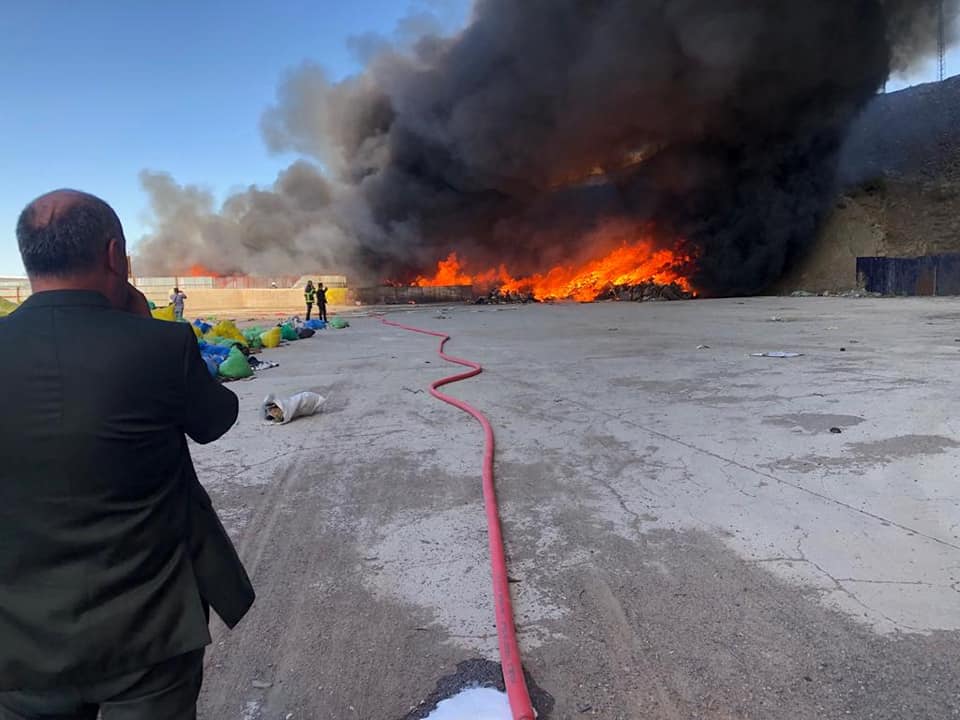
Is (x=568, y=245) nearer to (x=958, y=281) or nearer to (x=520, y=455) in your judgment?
(x=958, y=281)

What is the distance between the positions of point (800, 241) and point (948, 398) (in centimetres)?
2299

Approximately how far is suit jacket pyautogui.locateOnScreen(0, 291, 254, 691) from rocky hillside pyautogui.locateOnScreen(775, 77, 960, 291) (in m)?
26.6

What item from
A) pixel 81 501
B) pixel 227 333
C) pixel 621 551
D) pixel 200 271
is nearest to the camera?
pixel 81 501

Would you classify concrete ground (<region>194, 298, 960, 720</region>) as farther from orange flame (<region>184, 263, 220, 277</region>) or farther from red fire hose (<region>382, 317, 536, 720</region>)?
orange flame (<region>184, 263, 220, 277</region>)

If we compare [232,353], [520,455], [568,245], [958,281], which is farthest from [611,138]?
[520,455]

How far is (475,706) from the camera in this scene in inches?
68.5

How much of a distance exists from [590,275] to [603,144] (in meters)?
6.53

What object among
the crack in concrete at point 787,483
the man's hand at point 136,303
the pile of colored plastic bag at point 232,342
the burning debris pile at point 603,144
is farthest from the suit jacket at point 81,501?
the burning debris pile at point 603,144

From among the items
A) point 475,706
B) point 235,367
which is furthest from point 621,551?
point 235,367

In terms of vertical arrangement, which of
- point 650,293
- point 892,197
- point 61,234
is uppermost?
point 892,197

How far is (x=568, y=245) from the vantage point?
32938mm

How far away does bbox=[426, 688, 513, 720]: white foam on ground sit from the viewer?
170cm

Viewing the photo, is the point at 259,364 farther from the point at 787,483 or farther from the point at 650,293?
the point at 650,293

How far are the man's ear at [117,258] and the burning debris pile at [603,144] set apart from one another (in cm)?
2405
